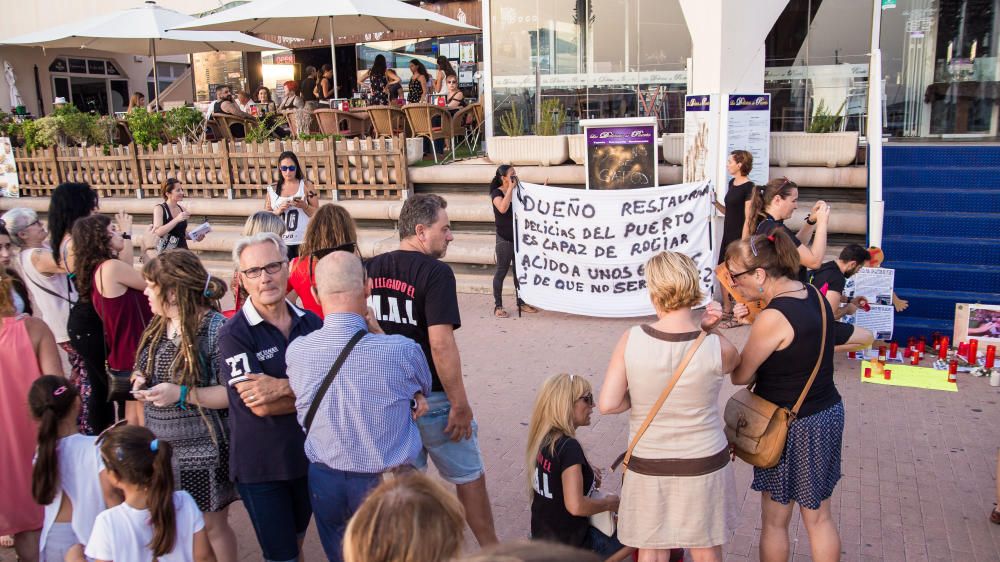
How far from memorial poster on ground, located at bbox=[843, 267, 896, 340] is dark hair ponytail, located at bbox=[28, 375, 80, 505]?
6.33 metres

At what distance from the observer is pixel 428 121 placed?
11.1 meters

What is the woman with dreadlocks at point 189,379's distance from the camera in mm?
3348

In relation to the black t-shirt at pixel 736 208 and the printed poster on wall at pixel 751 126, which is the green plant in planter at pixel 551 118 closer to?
the printed poster on wall at pixel 751 126

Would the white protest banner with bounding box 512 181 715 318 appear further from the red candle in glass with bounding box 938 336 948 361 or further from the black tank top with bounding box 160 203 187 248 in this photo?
the black tank top with bounding box 160 203 187 248

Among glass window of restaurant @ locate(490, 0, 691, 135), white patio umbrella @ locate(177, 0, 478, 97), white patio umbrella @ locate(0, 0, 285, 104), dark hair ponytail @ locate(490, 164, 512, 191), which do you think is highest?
white patio umbrella @ locate(0, 0, 285, 104)

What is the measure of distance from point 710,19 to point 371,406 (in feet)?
23.4

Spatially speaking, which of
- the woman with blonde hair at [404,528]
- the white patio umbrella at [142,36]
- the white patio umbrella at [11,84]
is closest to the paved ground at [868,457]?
the woman with blonde hair at [404,528]

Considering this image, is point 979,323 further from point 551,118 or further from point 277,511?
point 277,511

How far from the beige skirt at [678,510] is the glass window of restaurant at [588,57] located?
8931mm

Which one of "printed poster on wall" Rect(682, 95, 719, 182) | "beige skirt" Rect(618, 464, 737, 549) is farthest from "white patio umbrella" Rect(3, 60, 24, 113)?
"beige skirt" Rect(618, 464, 737, 549)

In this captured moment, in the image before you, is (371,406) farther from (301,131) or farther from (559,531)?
(301,131)

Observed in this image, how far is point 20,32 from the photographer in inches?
834

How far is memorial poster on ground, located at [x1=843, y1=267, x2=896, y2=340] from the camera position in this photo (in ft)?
23.2

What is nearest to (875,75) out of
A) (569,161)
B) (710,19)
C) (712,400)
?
(710,19)
